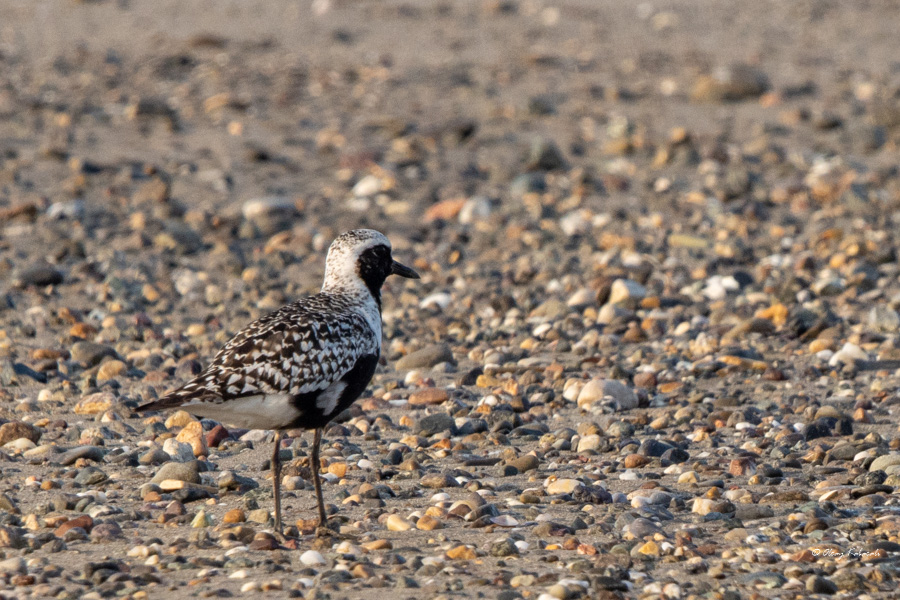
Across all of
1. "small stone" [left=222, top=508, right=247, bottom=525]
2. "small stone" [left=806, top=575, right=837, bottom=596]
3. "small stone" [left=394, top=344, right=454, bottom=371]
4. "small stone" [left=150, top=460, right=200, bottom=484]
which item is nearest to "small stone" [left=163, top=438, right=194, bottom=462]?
"small stone" [left=150, top=460, right=200, bottom=484]

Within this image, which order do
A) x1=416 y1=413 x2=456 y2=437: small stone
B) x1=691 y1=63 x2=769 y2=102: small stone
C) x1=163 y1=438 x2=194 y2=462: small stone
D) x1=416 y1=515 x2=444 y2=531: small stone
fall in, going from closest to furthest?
x1=416 y1=515 x2=444 y2=531: small stone, x1=163 y1=438 x2=194 y2=462: small stone, x1=416 y1=413 x2=456 y2=437: small stone, x1=691 y1=63 x2=769 y2=102: small stone

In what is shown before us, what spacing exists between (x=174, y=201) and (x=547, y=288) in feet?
15.0

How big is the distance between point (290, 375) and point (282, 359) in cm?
10

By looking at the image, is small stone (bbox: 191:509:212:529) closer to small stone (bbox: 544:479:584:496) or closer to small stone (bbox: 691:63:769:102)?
small stone (bbox: 544:479:584:496)

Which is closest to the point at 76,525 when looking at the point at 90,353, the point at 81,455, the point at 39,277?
the point at 81,455

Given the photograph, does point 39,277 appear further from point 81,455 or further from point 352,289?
point 352,289

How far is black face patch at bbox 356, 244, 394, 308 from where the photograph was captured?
7.68m

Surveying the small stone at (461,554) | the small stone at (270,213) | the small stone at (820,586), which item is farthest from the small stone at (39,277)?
the small stone at (820,586)

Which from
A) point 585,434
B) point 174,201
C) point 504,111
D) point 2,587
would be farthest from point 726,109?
point 2,587

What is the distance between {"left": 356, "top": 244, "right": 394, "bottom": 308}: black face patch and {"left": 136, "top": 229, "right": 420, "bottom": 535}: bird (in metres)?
0.36

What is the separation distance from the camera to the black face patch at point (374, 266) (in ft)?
25.2

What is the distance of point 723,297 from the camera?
450 inches

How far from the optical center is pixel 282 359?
661 centimetres

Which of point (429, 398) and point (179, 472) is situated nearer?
point (179, 472)
